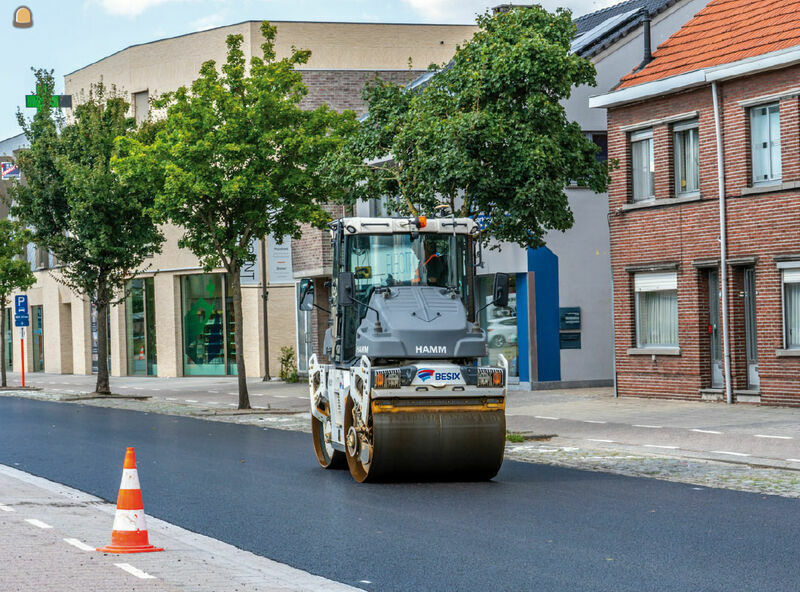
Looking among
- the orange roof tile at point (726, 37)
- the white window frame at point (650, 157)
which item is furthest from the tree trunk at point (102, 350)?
the orange roof tile at point (726, 37)

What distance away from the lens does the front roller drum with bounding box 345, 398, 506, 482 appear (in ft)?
Result: 44.5

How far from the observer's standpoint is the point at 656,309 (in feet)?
87.2

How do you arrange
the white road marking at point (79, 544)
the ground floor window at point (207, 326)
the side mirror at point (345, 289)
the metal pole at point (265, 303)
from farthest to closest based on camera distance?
the ground floor window at point (207, 326) → the metal pole at point (265, 303) → the side mirror at point (345, 289) → the white road marking at point (79, 544)

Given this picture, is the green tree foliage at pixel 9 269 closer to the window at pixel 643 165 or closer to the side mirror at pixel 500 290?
the window at pixel 643 165

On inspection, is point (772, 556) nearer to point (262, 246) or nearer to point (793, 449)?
point (793, 449)

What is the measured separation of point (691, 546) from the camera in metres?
9.67

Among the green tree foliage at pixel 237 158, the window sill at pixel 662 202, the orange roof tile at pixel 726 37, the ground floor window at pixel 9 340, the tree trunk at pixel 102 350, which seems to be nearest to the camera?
the orange roof tile at pixel 726 37

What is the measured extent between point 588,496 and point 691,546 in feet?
10.1

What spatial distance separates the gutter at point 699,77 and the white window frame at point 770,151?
714 millimetres

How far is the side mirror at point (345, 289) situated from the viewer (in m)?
14.4

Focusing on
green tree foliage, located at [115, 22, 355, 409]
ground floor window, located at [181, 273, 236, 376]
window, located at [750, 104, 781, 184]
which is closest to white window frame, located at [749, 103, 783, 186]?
window, located at [750, 104, 781, 184]

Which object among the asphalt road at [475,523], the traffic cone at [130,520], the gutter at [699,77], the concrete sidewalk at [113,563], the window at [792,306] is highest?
the gutter at [699,77]

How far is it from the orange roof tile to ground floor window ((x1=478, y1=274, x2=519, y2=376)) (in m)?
6.20

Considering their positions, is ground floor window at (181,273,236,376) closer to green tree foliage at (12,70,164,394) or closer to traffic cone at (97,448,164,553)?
green tree foliage at (12,70,164,394)
